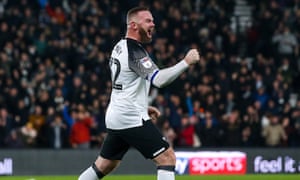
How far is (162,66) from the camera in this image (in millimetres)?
26234

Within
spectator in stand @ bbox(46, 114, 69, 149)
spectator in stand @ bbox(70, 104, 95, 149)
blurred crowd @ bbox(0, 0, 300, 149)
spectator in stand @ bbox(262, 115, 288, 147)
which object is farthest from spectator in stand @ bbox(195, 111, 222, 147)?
spectator in stand @ bbox(46, 114, 69, 149)

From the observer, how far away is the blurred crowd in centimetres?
2394

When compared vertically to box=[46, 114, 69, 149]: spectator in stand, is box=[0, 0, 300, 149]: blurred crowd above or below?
above

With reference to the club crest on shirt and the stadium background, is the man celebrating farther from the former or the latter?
the stadium background

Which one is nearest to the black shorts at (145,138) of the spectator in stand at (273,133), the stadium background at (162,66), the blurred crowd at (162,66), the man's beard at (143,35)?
the man's beard at (143,35)

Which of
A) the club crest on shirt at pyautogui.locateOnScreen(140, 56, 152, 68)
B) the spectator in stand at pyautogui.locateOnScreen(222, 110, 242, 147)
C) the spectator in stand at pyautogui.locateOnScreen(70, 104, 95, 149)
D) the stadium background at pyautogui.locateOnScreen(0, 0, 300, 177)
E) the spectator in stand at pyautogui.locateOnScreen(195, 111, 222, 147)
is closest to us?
the club crest on shirt at pyautogui.locateOnScreen(140, 56, 152, 68)

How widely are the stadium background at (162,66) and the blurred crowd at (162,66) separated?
0.09 ft

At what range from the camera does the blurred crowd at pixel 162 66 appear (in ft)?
78.5

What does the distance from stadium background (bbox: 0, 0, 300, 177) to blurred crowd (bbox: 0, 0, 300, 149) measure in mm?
28

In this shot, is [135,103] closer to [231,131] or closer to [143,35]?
[143,35]

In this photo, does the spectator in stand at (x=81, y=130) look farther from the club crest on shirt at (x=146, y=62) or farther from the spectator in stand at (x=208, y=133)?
the club crest on shirt at (x=146, y=62)

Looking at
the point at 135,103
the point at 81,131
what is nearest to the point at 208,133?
the point at 81,131

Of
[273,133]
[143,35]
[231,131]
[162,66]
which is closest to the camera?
[143,35]

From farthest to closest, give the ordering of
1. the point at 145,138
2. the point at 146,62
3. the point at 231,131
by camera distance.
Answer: the point at 231,131, the point at 145,138, the point at 146,62
